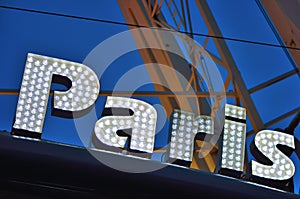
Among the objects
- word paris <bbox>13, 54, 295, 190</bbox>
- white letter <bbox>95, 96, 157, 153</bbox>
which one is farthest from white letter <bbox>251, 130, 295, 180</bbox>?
white letter <bbox>95, 96, 157, 153</bbox>

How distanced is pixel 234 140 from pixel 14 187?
6.65 ft

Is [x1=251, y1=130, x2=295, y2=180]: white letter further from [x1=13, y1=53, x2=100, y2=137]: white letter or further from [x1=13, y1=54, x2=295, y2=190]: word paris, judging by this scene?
[x1=13, y1=53, x2=100, y2=137]: white letter

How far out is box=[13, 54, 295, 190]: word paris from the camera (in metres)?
4.68

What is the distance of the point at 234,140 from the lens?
498 centimetres

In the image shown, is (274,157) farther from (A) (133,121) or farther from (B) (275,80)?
(B) (275,80)

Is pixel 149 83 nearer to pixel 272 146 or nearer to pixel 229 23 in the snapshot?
pixel 229 23

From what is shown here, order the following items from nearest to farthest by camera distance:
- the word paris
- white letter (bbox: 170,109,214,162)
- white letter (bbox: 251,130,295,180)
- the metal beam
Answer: the word paris, white letter (bbox: 170,109,214,162), white letter (bbox: 251,130,295,180), the metal beam

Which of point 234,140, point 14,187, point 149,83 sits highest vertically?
point 149,83

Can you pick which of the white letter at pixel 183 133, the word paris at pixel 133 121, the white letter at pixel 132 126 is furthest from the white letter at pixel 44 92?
the white letter at pixel 183 133

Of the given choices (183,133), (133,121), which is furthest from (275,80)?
(133,121)

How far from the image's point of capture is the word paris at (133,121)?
4676 millimetres

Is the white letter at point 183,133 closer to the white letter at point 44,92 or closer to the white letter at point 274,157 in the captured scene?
the white letter at point 274,157

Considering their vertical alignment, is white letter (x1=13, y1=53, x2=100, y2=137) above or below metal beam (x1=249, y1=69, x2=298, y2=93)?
below

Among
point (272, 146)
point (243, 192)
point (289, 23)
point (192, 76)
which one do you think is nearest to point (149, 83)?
point (192, 76)
